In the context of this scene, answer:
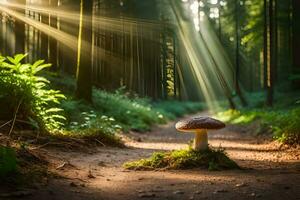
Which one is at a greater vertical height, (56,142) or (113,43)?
(113,43)

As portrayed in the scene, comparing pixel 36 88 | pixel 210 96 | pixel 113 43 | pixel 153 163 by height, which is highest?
pixel 113 43

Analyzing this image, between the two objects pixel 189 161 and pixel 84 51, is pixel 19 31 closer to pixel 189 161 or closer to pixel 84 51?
pixel 84 51

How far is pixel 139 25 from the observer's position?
29.2m

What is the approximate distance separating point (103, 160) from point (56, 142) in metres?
1.40

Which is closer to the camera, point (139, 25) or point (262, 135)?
point (262, 135)

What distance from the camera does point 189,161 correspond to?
7.88 metres

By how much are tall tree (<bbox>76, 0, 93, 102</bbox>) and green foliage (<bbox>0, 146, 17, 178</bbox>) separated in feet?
33.3

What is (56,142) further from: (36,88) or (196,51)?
(196,51)

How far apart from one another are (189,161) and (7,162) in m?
3.85

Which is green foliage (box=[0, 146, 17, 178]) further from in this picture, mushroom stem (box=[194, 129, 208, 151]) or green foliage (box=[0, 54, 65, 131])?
green foliage (box=[0, 54, 65, 131])

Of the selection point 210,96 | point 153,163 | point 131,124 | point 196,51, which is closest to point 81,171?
point 153,163

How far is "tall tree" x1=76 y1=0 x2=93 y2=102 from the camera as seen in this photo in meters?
15.7

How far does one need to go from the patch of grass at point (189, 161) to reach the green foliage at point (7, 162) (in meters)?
2.92

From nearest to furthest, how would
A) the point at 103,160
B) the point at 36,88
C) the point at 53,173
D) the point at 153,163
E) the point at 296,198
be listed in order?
1. the point at 296,198
2. the point at 53,173
3. the point at 153,163
4. the point at 103,160
5. the point at 36,88
